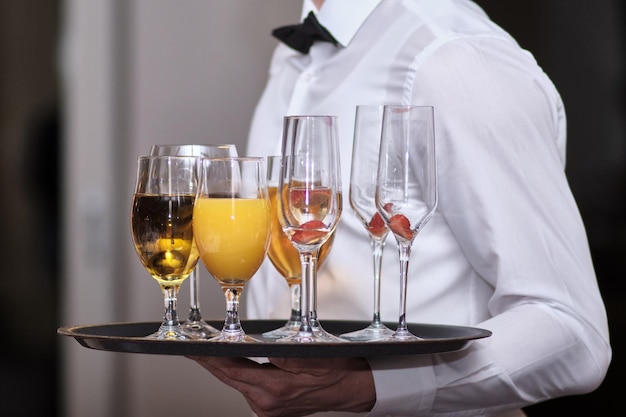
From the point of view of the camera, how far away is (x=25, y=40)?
3.90 m

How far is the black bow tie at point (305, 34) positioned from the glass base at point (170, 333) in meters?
0.66

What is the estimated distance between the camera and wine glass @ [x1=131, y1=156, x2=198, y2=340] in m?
1.22

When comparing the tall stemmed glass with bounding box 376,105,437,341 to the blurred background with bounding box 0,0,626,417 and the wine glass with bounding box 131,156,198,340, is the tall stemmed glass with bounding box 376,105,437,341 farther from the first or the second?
the blurred background with bounding box 0,0,626,417

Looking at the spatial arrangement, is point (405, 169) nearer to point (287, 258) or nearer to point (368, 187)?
point (368, 187)

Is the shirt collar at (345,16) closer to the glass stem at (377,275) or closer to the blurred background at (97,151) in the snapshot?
the glass stem at (377,275)

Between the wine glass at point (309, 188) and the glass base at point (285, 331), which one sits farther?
the glass base at point (285, 331)

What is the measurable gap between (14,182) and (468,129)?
290 cm

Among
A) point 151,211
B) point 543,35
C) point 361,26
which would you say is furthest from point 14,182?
point 151,211

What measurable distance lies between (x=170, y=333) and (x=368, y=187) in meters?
0.31

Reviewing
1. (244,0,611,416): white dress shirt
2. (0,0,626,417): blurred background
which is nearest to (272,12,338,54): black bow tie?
(244,0,611,416): white dress shirt

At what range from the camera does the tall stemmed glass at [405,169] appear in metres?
1.18

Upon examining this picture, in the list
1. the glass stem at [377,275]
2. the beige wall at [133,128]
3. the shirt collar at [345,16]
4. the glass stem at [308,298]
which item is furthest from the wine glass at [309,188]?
the beige wall at [133,128]

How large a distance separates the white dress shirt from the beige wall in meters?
1.95

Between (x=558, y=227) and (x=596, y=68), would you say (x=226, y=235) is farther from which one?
(x=596, y=68)
